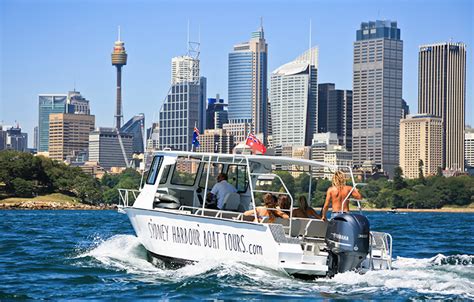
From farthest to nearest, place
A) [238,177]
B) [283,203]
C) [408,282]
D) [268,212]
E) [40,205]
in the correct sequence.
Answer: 1. [40,205]
2. [238,177]
3. [283,203]
4. [268,212]
5. [408,282]

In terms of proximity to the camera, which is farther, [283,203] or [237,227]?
[283,203]

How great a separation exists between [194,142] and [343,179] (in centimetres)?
622

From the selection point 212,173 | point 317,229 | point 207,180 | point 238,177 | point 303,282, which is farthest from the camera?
point 212,173

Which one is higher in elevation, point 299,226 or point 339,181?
point 339,181

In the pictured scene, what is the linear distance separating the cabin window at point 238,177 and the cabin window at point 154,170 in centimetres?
166

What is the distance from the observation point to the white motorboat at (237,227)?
20.2m

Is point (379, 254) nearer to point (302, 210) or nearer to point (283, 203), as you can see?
Result: point (302, 210)

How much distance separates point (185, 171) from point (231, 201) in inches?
92.4

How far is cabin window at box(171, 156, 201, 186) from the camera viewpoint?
2491 cm

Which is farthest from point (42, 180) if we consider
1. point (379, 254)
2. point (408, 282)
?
point (408, 282)

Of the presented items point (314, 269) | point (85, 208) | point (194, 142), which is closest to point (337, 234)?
point (314, 269)

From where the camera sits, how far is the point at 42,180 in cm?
14800

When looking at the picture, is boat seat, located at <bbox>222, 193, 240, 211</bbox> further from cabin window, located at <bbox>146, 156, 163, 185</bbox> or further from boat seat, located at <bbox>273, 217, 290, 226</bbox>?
boat seat, located at <bbox>273, 217, 290, 226</bbox>

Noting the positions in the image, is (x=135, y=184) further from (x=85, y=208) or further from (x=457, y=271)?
(x=457, y=271)
